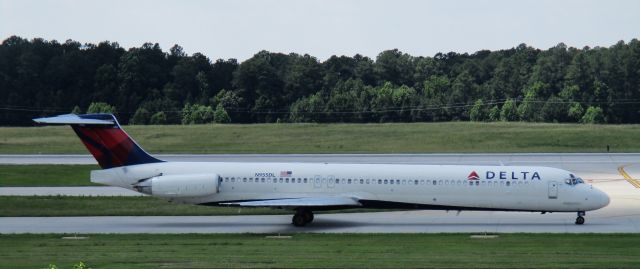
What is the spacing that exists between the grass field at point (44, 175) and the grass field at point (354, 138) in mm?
20731

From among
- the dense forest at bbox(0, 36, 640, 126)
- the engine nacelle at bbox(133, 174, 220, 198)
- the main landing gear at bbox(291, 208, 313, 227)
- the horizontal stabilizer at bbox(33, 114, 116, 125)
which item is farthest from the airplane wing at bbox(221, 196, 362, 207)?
the dense forest at bbox(0, 36, 640, 126)

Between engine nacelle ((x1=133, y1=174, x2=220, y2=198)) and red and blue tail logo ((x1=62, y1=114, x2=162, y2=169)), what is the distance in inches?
54.4

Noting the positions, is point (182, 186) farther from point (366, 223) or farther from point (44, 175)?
point (44, 175)

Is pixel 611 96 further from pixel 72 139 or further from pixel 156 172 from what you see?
pixel 156 172

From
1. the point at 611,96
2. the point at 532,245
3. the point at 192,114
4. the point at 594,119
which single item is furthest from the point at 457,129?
the point at 532,245

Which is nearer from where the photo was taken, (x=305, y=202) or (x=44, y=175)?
(x=305, y=202)

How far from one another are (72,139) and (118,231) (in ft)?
195

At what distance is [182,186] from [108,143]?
3265 mm

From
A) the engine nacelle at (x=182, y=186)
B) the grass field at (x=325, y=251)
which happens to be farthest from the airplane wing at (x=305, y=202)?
the grass field at (x=325, y=251)

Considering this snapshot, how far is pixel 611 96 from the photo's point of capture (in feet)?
361

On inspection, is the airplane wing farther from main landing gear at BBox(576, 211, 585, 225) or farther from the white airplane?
main landing gear at BBox(576, 211, 585, 225)

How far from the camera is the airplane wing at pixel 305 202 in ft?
110

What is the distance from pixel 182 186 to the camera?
113ft

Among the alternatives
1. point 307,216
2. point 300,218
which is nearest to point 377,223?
point 307,216
